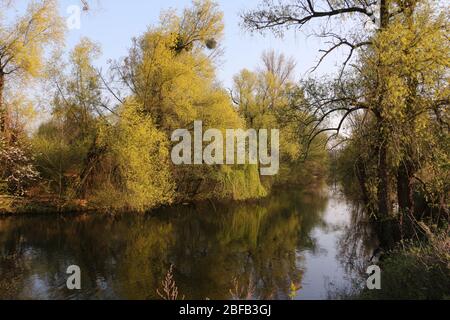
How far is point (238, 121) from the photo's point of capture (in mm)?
23734

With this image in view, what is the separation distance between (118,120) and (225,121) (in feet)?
20.3

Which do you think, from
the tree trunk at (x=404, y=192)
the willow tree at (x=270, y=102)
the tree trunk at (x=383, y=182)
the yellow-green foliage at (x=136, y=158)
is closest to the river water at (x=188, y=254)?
the yellow-green foliage at (x=136, y=158)

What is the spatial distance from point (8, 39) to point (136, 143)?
6.82m

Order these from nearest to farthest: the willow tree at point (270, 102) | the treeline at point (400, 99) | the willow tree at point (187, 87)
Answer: the treeline at point (400, 99), the willow tree at point (187, 87), the willow tree at point (270, 102)

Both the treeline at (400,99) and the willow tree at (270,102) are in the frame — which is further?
the willow tree at (270,102)

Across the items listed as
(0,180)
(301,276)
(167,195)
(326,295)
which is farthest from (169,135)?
(326,295)

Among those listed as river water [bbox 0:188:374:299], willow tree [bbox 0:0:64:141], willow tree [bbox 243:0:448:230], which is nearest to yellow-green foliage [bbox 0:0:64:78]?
willow tree [bbox 0:0:64:141]

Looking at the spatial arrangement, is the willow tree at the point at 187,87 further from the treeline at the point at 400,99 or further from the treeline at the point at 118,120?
the treeline at the point at 400,99

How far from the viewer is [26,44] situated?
17.6 meters

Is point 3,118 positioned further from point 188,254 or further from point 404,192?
point 404,192

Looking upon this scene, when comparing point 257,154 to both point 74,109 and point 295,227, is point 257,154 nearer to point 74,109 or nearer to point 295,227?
point 295,227

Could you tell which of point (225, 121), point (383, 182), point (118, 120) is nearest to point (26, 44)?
point (118, 120)

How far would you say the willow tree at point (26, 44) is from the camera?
56.0 ft

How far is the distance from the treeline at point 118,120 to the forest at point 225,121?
0.06 m
